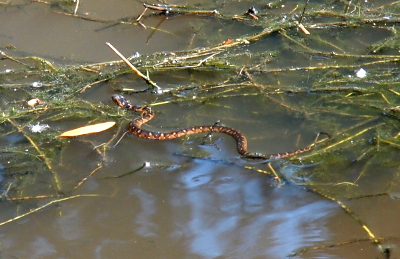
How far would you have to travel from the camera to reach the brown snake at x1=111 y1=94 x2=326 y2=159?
4.86 meters

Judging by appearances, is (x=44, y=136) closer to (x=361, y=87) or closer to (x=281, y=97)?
(x=281, y=97)

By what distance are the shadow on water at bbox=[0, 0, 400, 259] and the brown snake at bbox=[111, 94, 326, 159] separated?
8 cm

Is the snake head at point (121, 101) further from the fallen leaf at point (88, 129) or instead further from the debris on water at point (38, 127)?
the debris on water at point (38, 127)

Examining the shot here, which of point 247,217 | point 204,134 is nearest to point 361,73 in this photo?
point 204,134

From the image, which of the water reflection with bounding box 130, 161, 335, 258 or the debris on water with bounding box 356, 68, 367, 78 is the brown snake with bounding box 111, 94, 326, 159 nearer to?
the water reflection with bounding box 130, 161, 335, 258

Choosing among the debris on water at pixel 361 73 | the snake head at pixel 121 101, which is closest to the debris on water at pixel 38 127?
the snake head at pixel 121 101

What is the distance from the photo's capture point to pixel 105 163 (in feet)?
16.2

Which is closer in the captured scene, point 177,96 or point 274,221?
point 274,221

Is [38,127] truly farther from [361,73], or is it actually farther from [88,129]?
[361,73]

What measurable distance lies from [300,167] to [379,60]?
229 cm

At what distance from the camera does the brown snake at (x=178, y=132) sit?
4.86 meters

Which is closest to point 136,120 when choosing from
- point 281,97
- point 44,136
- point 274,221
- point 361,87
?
point 44,136

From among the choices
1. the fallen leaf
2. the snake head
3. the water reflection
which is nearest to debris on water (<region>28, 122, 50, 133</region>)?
the fallen leaf

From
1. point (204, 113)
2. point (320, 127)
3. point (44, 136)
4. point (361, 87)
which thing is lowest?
point (44, 136)
